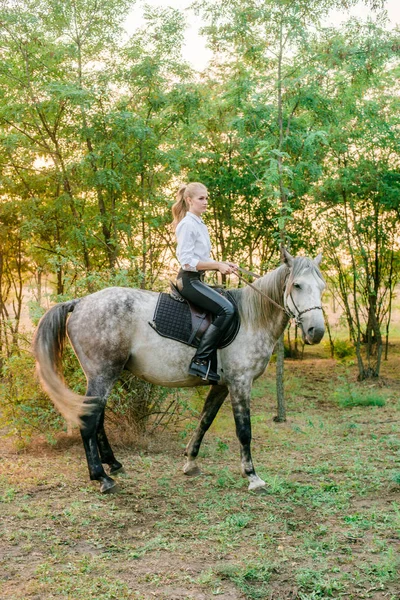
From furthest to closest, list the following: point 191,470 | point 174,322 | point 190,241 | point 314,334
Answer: point 191,470
point 174,322
point 190,241
point 314,334

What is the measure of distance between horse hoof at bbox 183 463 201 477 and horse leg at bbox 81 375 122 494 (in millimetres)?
869

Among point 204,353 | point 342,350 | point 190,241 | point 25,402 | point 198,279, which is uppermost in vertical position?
point 190,241

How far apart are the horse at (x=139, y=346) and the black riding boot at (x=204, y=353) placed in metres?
0.15

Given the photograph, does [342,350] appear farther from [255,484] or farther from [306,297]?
[306,297]

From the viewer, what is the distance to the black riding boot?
4.91 meters

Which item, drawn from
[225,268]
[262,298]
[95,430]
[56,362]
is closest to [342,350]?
[262,298]

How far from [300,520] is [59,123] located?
7025 mm

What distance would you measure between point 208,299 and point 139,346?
79 centimetres

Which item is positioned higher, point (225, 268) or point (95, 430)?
point (225, 268)

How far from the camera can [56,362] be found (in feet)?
16.6

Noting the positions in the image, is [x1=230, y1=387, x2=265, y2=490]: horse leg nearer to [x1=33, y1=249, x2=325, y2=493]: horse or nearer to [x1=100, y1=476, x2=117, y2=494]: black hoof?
[x1=33, y1=249, x2=325, y2=493]: horse

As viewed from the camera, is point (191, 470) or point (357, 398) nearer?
point (191, 470)

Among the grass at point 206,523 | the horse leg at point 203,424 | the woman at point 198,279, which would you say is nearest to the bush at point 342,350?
the grass at point 206,523

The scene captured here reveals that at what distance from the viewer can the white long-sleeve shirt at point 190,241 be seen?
486 centimetres
